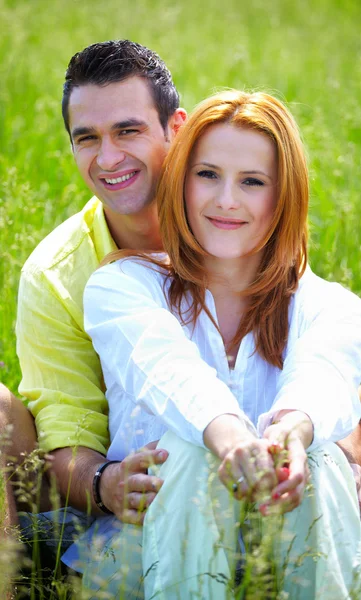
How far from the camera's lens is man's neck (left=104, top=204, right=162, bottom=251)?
10.7 ft

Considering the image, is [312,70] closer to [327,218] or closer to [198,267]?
[327,218]

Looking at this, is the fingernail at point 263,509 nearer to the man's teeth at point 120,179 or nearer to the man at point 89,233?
the man at point 89,233

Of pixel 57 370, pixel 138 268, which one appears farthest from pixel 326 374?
pixel 57 370

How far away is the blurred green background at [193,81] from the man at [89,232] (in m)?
0.34

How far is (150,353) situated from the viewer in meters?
2.41

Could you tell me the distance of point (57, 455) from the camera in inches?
112

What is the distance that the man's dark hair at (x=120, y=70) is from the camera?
3.20 meters

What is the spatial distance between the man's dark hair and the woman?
0.56 m

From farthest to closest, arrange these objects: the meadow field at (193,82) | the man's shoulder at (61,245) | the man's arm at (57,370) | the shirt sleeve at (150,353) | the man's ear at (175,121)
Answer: the meadow field at (193,82) < the man's ear at (175,121) < the man's shoulder at (61,245) < the man's arm at (57,370) < the shirt sleeve at (150,353)

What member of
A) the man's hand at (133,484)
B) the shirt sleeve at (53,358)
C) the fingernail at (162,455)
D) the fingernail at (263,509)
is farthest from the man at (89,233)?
the fingernail at (263,509)

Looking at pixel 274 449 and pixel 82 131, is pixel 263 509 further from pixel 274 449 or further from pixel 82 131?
pixel 82 131

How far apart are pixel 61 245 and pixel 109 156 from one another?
0.38 m

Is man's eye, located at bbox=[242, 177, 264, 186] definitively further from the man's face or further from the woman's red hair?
the man's face

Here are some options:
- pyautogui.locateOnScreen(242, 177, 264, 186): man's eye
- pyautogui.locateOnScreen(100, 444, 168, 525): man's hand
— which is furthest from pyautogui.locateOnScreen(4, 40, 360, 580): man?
pyautogui.locateOnScreen(242, 177, 264, 186): man's eye
